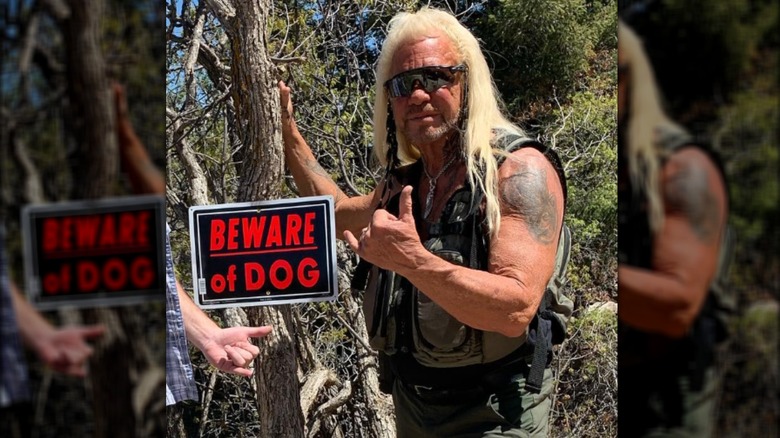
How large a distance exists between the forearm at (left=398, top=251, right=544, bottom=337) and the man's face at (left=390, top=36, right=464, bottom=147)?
1.96 feet

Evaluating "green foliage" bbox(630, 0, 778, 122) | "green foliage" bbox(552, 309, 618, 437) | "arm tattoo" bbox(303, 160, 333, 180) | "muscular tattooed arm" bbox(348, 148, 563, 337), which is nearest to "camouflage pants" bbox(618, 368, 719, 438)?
"green foliage" bbox(630, 0, 778, 122)

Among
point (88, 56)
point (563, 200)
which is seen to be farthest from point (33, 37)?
point (563, 200)

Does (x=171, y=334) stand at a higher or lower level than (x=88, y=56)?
lower

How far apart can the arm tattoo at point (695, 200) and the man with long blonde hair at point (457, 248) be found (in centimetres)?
136

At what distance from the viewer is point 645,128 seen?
982 mm

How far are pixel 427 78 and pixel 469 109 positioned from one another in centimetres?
16

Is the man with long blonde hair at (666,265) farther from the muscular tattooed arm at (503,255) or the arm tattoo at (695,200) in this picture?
the muscular tattooed arm at (503,255)

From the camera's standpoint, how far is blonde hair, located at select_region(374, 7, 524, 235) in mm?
2684

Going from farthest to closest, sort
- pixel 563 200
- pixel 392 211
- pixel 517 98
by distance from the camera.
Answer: pixel 517 98 < pixel 392 211 < pixel 563 200

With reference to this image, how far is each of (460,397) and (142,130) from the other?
185 centimetres

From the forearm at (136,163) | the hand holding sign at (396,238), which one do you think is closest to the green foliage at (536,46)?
the hand holding sign at (396,238)

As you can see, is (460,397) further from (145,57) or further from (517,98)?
(517,98)

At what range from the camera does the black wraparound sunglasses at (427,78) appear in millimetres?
2883

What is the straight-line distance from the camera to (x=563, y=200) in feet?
9.04
